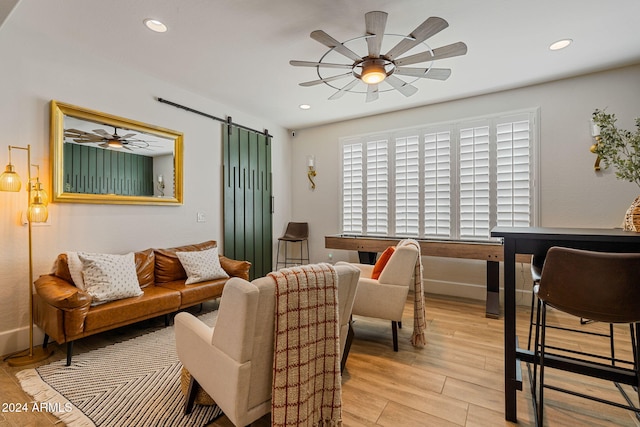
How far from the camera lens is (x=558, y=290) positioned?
1.49 meters

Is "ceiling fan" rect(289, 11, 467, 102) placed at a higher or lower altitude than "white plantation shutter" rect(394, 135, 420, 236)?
higher

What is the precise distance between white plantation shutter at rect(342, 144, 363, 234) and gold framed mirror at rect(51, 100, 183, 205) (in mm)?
2556

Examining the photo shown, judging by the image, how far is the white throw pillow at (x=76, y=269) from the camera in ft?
8.34

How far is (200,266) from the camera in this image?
10.9ft

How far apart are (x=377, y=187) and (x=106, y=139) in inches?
141

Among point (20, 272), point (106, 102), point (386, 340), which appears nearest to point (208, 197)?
point (106, 102)

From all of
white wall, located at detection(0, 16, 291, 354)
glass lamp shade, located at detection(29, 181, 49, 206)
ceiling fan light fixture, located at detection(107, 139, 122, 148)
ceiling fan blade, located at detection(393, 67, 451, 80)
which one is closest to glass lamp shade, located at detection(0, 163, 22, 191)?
glass lamp shade, located at detection(29, 181, 49, 206)

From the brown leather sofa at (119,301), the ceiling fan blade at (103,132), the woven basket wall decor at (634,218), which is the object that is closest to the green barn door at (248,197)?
the brown leather sofa at (119,301)

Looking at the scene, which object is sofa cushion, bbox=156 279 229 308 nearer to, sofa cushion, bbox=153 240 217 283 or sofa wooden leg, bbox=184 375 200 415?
sofa cushion, bbox=153 240 217 283

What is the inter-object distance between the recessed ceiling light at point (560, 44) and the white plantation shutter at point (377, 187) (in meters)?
2.23

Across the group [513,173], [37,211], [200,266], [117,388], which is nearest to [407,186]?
[513,173]

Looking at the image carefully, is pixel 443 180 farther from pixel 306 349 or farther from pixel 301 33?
pixel 306 349

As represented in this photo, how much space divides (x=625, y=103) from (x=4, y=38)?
6013 millimetres

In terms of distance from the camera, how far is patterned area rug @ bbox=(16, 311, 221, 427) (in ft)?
5.58
